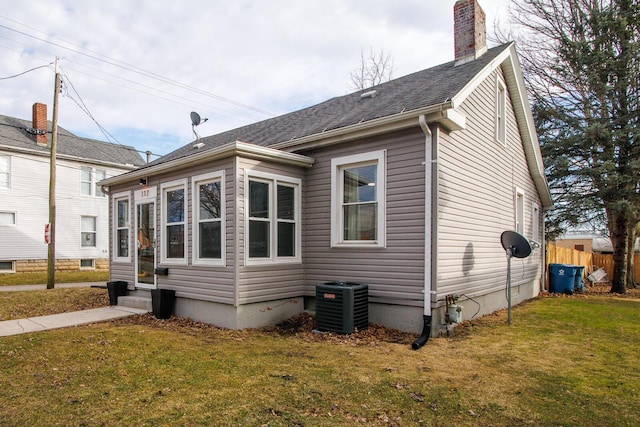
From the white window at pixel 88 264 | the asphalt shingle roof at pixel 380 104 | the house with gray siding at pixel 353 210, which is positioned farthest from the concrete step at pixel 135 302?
the white window at pixel 88 264

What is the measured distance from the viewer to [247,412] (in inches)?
139

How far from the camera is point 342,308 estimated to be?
254 inches

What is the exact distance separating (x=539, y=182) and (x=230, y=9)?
1004cm

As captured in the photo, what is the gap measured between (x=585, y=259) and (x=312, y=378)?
17339 millimetres

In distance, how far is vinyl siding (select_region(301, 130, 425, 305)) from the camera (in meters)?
6.53

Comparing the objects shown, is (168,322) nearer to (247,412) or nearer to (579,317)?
(247,412)

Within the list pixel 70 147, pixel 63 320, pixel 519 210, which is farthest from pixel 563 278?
pixel 70 147

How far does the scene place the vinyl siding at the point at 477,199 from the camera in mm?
6828

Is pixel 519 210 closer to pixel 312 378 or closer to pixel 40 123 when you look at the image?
pixel 312 378

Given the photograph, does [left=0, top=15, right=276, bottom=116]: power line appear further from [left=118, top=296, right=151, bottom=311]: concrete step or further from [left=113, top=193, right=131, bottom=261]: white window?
[left=118, top=296, right=151, bottom=311]: concrete step

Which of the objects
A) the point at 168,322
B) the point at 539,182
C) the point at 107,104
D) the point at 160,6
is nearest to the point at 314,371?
the point at 168,322

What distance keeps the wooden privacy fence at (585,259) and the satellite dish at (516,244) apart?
8.47 m

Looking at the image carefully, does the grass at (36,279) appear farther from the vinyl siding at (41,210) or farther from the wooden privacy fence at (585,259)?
the wooden privacy fence at (585,259)

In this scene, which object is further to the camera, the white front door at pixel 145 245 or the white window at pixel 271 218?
the white front door at pixel 145 245
